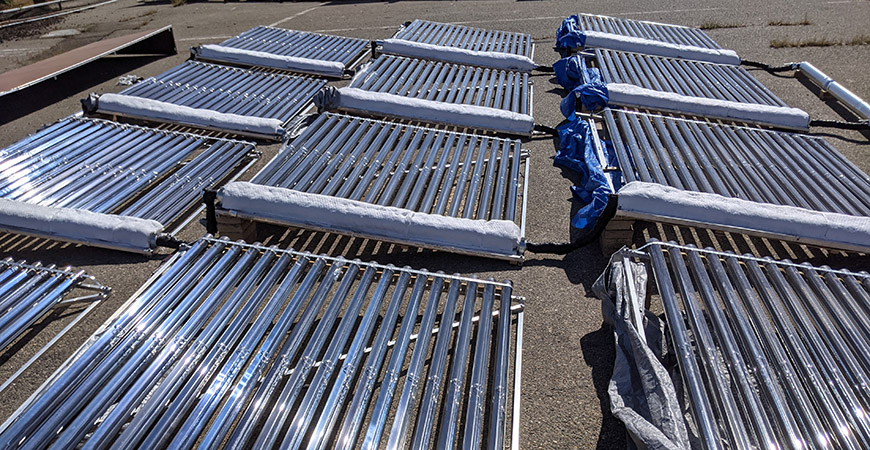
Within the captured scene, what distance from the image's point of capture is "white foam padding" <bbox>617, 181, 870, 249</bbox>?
18.5 feet

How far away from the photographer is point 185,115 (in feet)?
28.3

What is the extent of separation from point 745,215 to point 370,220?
12.6ft

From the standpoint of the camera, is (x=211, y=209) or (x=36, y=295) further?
(x=211, y=209)

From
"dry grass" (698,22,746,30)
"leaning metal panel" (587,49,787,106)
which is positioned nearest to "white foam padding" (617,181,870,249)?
"leaning metal panel" (587,49,787,106)

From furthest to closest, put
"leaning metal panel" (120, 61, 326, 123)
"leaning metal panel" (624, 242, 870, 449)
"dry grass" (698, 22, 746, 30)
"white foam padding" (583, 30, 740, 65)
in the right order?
1. "dry grass" (698, 22, 746, 30)
2. "white foam padding" (583, 30, 740, 65)
3. "leaning metal panel" (120, 61, 326, 123)
4. "leaning metal panel" (624, 242, 870, 449)

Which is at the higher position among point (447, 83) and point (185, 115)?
point (447, 83)

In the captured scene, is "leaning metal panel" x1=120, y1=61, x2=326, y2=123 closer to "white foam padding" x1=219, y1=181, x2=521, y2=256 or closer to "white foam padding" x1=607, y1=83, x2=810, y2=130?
"white foam padding" x1=219, y1=181, x2=521, y2=256

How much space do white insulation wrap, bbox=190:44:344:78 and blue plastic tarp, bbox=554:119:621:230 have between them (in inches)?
196

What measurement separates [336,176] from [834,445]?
5238mm

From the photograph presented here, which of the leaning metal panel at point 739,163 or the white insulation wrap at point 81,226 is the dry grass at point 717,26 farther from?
the white insulation wrap at point 81,226

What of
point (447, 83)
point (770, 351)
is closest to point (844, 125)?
point (447, 83)

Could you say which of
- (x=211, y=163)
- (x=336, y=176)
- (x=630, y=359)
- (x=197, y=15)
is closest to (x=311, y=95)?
(x=211, y=163)

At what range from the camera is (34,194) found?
6465mm

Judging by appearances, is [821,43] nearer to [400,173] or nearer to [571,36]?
[571,36]
